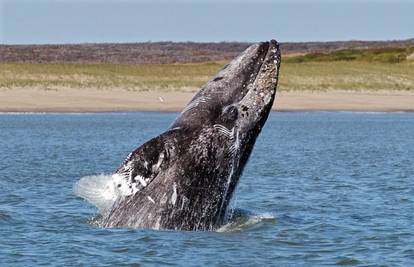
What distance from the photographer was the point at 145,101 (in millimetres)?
42531

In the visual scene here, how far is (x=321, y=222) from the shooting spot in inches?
478

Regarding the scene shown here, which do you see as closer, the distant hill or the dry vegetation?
the dry vegetation

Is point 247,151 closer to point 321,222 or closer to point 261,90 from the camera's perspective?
point 261,90

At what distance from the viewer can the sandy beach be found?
40312mm

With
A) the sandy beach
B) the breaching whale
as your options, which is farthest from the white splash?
the sandy beach

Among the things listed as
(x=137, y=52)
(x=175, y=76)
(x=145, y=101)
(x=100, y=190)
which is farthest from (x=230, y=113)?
(x=137, y=52)

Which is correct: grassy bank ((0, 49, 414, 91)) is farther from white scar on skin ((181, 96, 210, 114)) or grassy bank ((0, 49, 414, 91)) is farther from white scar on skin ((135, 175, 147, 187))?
white scar on skin ((135, 175, 147, 187))

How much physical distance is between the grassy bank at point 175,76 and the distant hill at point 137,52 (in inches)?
701

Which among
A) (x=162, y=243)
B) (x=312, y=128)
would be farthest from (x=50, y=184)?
(x=312, y=128)

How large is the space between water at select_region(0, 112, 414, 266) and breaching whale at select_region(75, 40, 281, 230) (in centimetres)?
25

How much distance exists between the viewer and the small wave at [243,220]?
10844 mm

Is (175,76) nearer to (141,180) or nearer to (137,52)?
(137,52)

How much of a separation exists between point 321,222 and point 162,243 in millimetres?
2734

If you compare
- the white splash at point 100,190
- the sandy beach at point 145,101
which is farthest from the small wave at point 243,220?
the sandy beach at point 145,101
